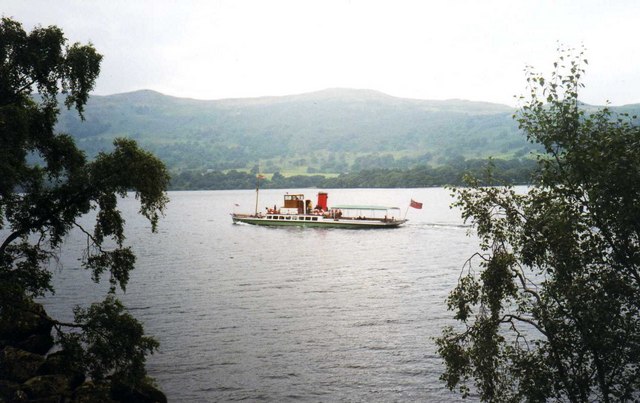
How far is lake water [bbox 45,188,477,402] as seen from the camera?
3167 cm

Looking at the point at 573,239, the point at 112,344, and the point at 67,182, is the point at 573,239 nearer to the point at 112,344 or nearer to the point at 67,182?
the point at 112,344

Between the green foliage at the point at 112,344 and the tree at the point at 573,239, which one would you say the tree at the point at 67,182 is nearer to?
the green foliage at the point at 112,344

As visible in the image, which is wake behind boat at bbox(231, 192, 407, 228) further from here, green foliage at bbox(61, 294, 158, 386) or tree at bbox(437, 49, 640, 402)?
tree at bbox(437, 49, 640, 402)

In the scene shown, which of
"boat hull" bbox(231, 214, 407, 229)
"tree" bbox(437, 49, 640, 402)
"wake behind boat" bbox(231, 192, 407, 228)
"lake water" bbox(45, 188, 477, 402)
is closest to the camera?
"tree" bbox(437, 49, 640, 402)

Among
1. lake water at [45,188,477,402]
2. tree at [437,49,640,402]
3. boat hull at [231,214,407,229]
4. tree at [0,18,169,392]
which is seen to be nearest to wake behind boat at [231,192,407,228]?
boat hull at [231,214,407,229]

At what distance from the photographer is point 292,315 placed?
155 feet

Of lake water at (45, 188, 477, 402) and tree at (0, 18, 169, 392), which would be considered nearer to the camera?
tree at (0, 18, 169, 392)

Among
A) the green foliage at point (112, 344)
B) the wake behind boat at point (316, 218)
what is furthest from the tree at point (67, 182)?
the wake behind boat at point (316, 218)

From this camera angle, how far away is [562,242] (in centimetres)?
1739

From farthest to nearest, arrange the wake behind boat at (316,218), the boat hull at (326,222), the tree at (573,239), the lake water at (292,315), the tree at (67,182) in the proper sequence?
the wake behind boat at (316,218)
the boat hull at (326,222)
the lake water at (292,315)
the tree at (67,182)
the tree at (573,239)

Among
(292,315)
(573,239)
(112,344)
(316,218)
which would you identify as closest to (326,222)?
(316,218)

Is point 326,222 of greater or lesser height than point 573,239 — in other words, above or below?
below

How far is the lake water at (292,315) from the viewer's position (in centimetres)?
3167

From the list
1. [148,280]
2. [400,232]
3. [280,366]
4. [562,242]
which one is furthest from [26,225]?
[400,232]
